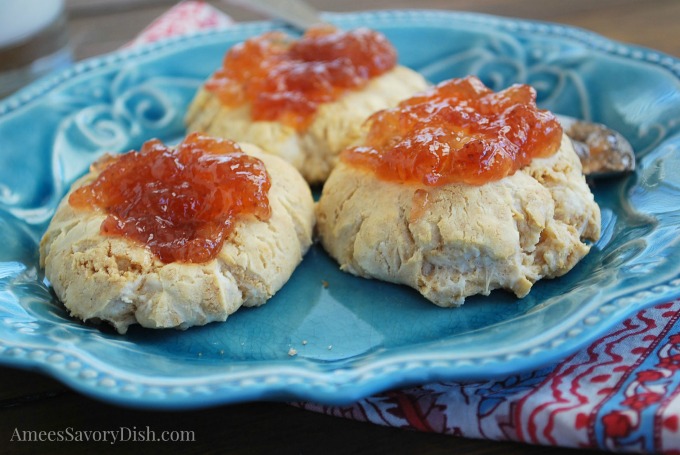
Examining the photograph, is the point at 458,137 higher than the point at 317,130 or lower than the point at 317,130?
higher

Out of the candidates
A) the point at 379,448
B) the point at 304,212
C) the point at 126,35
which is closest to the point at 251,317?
the point at 304,212

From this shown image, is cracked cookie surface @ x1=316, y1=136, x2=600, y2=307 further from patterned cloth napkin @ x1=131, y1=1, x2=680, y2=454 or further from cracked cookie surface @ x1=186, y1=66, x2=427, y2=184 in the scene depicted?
cracked cookie surface @ x1=186, y1=66, x2=427, y2=184

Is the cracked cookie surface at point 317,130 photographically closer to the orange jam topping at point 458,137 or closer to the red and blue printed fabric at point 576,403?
the orange jam topping at point 458,137

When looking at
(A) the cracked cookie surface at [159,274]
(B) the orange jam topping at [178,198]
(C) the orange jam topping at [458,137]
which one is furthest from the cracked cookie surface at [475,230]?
(B) the orange jam topping at [178,198]

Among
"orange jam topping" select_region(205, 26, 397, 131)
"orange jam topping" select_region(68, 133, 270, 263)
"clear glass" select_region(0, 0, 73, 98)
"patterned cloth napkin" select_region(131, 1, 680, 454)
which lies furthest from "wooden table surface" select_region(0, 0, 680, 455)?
"clear glass" select_region(0, 0, 73, 98)

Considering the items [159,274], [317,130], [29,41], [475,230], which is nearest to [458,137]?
[475,230]

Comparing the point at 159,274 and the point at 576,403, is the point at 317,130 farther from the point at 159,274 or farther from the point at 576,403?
the point at 576,403
